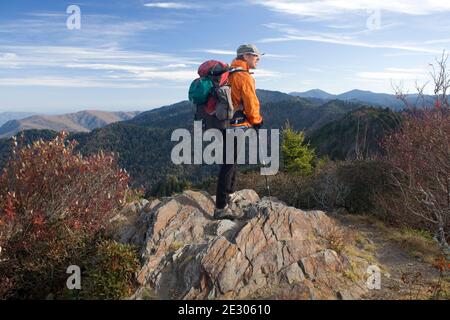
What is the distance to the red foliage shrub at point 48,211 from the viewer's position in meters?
7.54

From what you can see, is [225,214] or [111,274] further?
[225,214]

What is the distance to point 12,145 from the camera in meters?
8.60

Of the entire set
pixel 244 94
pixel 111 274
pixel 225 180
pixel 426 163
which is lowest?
pixel 111 274

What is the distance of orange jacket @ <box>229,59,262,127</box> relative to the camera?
275 inches

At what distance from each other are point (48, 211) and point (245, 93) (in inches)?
201

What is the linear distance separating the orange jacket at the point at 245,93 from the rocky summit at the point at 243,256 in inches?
76.9

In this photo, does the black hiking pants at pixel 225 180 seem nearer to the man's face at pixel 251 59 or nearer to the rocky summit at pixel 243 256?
the rocky summit at pixel 243 256

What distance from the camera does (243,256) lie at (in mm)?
6508

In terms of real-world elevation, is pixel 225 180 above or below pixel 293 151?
above

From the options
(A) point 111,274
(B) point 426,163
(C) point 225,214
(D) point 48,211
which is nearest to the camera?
(A) point 111,274

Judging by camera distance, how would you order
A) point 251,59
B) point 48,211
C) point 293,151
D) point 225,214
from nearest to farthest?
point 251,59, point 225,214, point 48,211, point 293,151

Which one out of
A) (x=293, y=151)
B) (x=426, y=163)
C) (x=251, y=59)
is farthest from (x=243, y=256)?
(x=293, y=151)

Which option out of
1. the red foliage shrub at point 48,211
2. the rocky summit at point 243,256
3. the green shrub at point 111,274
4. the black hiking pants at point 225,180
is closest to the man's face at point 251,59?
the black hiking pants at point 225,180

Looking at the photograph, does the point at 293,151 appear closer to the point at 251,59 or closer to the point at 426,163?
the point at 426,163
